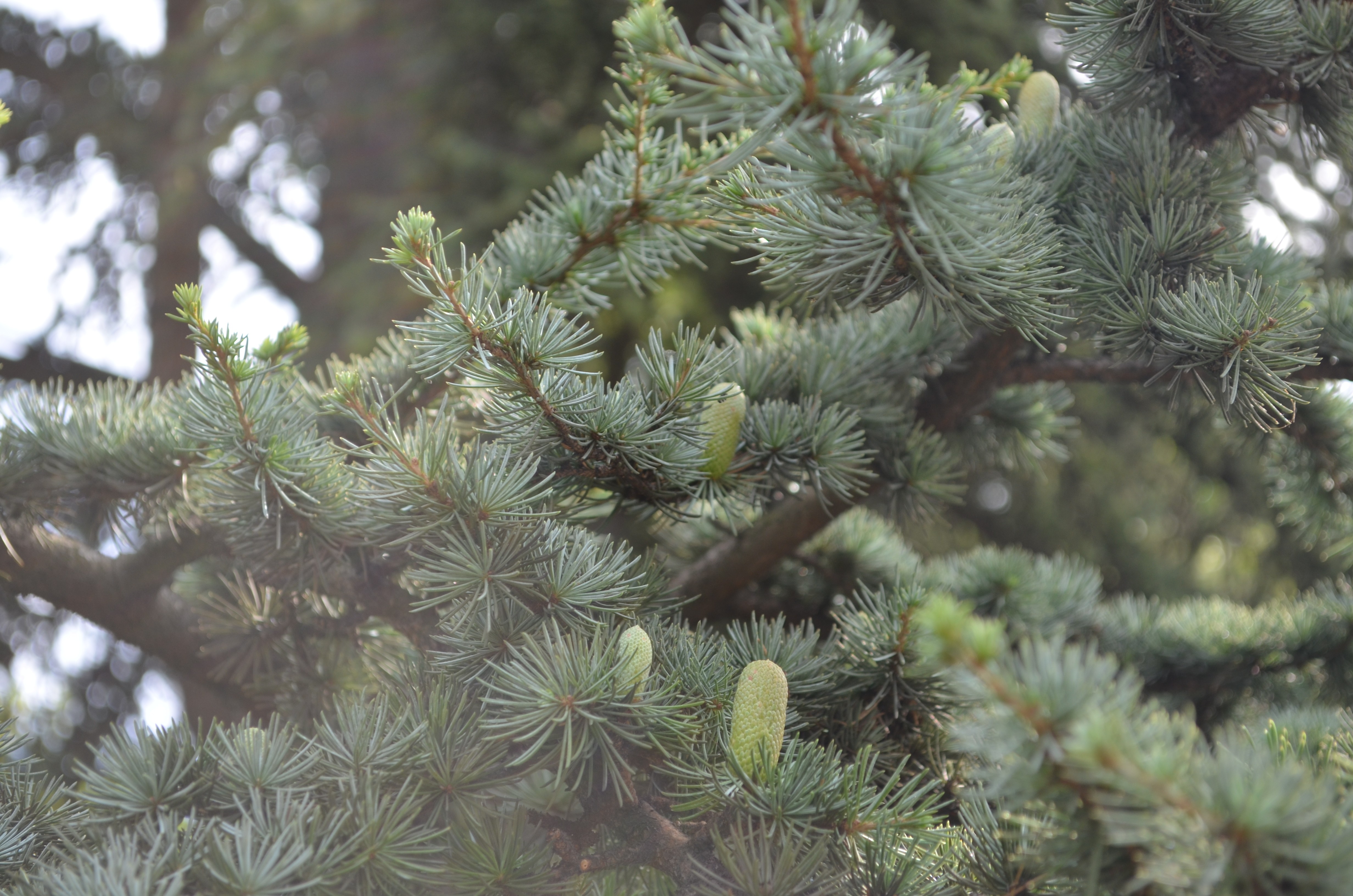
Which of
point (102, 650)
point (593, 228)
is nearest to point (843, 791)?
point (593, 228)

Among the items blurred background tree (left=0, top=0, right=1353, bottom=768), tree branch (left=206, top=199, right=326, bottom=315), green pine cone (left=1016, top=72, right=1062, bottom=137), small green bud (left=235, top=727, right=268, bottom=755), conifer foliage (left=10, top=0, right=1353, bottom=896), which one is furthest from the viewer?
tree branch (left=206, top=199, right=326, bottom=315)

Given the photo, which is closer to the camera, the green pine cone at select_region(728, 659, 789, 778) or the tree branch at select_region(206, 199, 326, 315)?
the green pine cone at select_region(728, 659, 789, 778)

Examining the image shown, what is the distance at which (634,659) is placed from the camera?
0.46 meters

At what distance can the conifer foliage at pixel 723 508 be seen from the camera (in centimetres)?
38

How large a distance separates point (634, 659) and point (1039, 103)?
0.53m

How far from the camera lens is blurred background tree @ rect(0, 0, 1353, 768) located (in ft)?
6.26

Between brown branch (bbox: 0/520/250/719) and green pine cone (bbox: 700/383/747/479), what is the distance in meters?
0.40

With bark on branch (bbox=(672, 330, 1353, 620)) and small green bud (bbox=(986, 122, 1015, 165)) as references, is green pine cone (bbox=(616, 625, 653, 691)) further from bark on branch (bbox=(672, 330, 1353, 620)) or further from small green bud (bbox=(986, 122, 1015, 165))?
small green bud (bbox=(986, 122, 1015, 165))

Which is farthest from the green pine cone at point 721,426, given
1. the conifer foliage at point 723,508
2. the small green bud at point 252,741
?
the small green bud at point 252,741

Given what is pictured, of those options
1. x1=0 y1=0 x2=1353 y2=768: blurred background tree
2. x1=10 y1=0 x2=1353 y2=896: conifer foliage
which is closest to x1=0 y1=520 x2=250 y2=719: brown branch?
x1=10 y1=0 x2=1353 y2=896: conifer foliage

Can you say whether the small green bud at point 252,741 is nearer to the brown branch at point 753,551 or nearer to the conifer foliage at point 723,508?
the conifer foliage at point 723,508

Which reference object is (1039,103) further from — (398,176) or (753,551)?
(398,176)

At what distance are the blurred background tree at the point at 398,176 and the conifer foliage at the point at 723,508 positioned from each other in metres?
1.07

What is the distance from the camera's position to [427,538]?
50 cm
